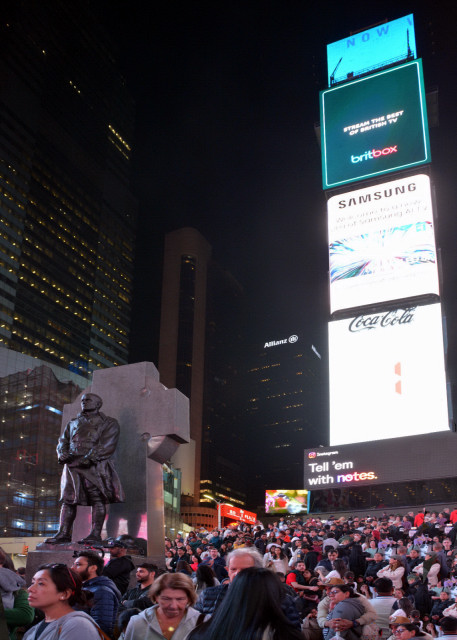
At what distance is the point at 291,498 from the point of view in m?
79.4

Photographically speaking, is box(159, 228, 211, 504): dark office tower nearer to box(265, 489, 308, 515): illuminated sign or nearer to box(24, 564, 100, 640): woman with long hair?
box(265, 489, 308, 515): illuminated sign

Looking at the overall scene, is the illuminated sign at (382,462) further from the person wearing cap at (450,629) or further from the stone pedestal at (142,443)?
the person wearing cap at (450,629)

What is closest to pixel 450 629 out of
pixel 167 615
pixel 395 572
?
pixel 167 615

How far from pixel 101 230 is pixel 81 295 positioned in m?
19.5

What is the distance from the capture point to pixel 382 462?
139ft

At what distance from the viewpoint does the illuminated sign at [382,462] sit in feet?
134

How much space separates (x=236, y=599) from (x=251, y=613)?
0.31 feet

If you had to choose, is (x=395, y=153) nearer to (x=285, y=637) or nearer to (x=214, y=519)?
(x=285, y=637)

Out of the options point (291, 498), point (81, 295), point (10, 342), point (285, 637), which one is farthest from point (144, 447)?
point (81, 295)

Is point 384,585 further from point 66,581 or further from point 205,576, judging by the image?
point 66,581

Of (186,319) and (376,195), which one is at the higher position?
(186,319)

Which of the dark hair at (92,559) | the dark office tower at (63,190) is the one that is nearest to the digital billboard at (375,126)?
the dark hair at (92,559)

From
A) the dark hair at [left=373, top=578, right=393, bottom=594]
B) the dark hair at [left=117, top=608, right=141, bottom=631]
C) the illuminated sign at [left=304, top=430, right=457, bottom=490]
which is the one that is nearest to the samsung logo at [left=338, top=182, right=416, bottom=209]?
the illuminated sign at [left=304, top=430, right=457, bottom=490]

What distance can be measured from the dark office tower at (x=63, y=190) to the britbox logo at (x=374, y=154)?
3035 inches
